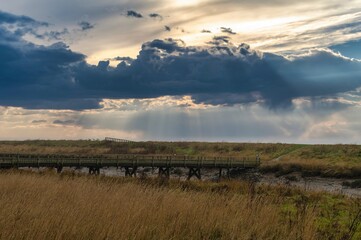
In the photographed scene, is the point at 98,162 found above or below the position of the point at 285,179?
above

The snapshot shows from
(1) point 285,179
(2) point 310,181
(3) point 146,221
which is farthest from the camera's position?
(1) point 285,179

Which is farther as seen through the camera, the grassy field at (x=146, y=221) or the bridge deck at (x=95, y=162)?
the bridge deck at (x=95, y=162)

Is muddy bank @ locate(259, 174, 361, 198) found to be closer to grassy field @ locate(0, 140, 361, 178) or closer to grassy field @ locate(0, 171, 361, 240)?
grassy field @ locate(0, 140, 361, 178)

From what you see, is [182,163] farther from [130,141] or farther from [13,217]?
[130,141]

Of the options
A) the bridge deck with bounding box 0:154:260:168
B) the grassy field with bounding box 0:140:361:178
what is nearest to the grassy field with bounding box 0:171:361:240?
the bridge deck with bounding box 0:154:260:168

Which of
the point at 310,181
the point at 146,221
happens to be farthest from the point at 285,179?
the point at 146,221

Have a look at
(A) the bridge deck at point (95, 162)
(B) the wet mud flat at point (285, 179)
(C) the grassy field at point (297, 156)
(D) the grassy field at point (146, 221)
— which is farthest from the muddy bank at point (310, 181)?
(D) the grassy field at point (146, 221)

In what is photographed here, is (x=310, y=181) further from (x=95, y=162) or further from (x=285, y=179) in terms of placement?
(x=95, y=162)

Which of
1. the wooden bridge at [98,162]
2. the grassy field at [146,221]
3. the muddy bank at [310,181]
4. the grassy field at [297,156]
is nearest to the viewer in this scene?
the grassy field at [146,221]

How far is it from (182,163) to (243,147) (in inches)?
1436

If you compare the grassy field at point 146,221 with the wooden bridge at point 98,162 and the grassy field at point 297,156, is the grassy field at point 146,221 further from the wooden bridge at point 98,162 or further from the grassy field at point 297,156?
the grassy field at point 297,156

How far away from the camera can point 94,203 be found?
8648 millimetres

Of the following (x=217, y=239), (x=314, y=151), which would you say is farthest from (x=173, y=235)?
(x=314, y=151)

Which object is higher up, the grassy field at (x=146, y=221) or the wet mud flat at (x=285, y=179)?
the grassy field at (x=146, y=221)
